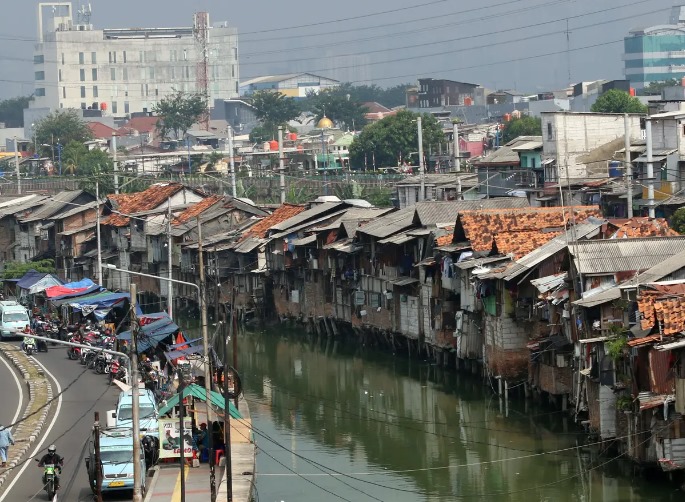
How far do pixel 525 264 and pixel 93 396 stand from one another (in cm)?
1392

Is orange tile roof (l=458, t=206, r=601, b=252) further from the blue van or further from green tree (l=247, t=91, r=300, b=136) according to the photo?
green tree (l=247, t=91, r=300, b=136)

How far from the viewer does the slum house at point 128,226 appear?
84188 mm

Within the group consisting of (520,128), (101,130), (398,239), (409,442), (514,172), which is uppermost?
(101,130)

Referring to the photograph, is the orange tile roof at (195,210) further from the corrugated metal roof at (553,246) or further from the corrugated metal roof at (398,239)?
the corrugated metal roof at (553,246)

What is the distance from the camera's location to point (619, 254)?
4109 centimetres

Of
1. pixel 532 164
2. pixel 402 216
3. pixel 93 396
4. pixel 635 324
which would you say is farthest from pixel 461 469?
pixel 532 164

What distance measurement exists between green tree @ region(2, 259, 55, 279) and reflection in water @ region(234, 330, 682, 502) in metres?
28.8

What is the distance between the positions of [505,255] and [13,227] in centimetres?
5618

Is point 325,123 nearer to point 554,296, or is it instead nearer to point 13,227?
point 13,227

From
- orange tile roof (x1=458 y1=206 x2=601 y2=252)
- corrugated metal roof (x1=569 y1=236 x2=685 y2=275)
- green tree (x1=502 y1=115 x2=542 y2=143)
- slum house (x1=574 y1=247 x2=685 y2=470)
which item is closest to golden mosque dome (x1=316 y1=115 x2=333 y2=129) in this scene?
green tree (x1=502 y1=115 x2=542 y2=143)

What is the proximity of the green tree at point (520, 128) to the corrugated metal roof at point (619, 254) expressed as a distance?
70737 mm

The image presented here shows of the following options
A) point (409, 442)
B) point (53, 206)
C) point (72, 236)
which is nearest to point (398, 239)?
point (409, 442)

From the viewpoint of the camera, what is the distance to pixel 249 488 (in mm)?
33344

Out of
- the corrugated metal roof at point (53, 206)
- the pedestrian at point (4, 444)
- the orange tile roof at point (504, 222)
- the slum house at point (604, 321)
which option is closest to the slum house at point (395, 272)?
the orange tile roof at point (504, 222)
